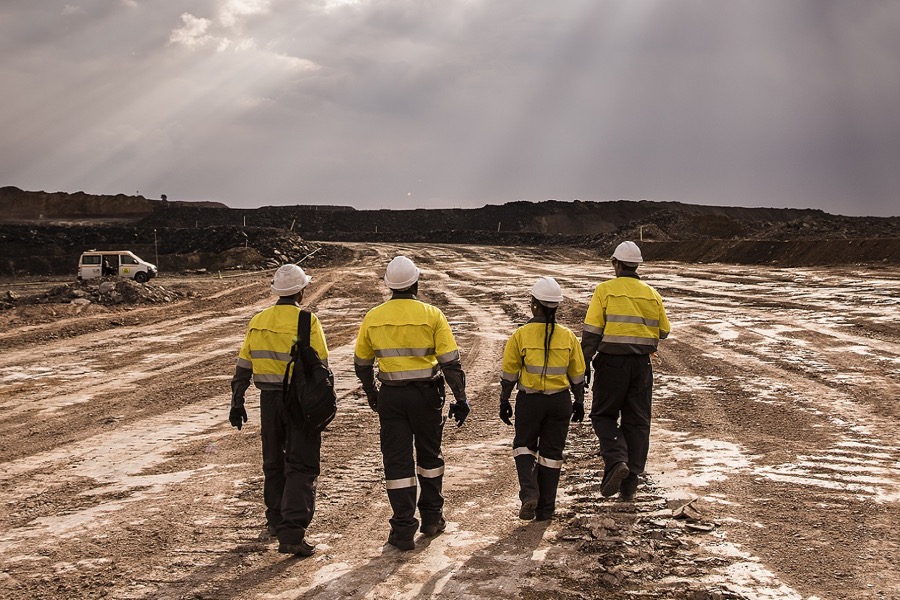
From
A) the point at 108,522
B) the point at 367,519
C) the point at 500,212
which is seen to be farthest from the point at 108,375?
the point at 500,212

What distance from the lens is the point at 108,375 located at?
13484 mm

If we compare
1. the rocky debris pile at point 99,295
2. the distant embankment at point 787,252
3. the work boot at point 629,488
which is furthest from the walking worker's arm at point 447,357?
the distant embankment at point 787,252

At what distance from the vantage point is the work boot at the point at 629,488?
612cm

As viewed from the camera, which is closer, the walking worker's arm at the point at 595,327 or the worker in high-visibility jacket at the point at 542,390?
the worker in high-visibility jacket at the point at 542,390

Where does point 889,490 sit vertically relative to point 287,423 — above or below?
below

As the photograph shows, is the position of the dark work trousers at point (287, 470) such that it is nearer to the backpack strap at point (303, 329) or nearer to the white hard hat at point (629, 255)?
the backpack strap at point (303, 329)

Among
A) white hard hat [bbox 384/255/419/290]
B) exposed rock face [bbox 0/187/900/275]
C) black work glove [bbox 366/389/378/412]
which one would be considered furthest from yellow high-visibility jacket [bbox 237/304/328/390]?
exposed rock face [bbox 0/187/900/275]

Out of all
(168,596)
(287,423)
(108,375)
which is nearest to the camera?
(168,596)

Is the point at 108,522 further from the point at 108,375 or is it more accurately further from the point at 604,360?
the point at 108,375

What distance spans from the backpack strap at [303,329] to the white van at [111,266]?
97.6 feet

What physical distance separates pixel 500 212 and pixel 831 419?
83086mm

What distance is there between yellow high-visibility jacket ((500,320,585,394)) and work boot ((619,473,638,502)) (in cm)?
103

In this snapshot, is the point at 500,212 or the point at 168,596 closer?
the point at 168,596

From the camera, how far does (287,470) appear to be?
5.26 meters
